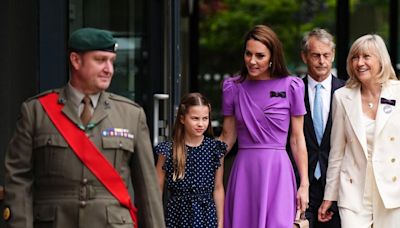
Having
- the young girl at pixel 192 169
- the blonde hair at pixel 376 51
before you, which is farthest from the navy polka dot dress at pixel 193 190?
the blonde hair at pixel 376 51

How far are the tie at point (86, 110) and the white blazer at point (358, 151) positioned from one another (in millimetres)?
2028

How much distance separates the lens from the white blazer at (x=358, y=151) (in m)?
5.83

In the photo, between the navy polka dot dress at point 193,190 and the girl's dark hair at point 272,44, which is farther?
the girl's dark hair at point 272,44

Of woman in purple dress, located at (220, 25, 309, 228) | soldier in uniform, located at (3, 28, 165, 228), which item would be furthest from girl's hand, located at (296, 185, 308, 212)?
soldier in uniform, located at (3, 28, 165, 228)

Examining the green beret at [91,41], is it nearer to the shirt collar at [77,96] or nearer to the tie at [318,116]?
the shirt collar at [77,96]

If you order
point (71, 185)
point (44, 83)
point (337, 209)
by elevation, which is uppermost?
point (44, 83)

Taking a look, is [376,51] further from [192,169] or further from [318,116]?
[192,169]

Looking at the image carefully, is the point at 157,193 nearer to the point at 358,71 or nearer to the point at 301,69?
the point at 358,71

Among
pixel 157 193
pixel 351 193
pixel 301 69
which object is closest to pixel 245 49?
pixel 351 193

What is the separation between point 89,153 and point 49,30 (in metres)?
1.68

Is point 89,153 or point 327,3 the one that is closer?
point 89,153

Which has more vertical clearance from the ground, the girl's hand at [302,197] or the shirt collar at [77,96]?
the shirt collar at [77,96]

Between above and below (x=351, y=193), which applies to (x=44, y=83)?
above

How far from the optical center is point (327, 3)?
1969cm
